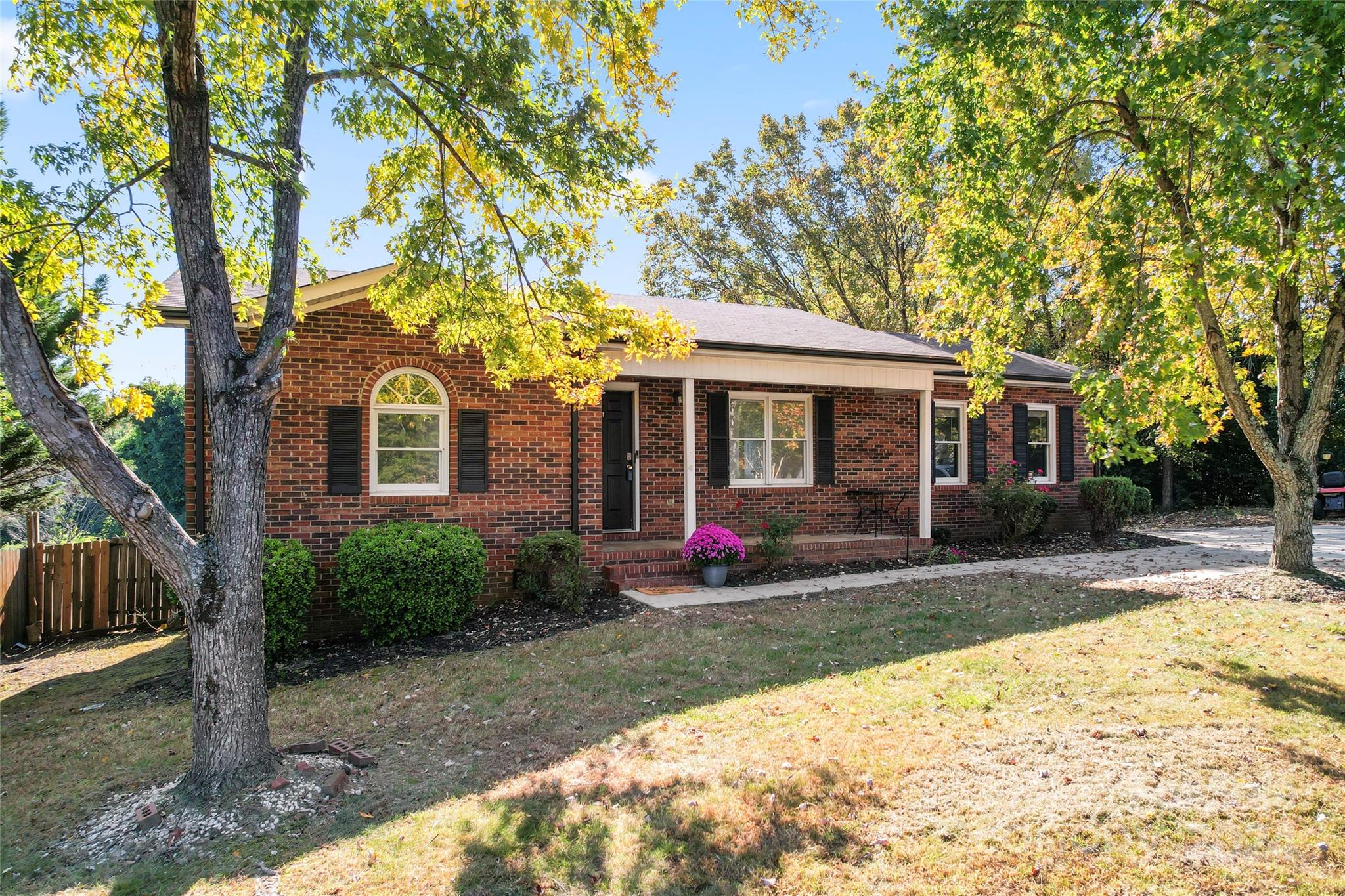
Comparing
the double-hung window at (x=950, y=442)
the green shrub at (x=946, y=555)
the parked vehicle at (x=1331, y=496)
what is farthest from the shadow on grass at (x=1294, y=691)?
the parked vehicle at (x=1331, y=496)

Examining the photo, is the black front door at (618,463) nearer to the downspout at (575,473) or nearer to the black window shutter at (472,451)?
the downspout at (575,473)

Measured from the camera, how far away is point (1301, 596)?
768cm

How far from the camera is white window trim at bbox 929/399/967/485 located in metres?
13.5

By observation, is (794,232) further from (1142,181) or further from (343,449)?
(343,449)

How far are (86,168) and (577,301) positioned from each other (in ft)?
11.5

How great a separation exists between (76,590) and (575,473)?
6.28 meters

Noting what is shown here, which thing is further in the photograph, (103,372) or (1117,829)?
(103,372)

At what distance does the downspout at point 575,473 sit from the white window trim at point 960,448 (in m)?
7.33

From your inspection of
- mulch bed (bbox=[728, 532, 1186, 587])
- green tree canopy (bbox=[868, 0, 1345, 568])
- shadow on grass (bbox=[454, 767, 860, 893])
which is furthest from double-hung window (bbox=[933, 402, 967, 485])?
shadow on grass (bbox=[454, 767, 860, 893])

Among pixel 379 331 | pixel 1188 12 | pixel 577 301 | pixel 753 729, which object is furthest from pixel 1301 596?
pixel 379 331

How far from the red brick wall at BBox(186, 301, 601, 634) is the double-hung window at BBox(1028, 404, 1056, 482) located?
9581mm

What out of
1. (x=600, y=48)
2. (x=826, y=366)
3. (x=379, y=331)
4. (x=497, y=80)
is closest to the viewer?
(x=497, y=80)

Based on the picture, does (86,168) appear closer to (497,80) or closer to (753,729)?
(497,80)

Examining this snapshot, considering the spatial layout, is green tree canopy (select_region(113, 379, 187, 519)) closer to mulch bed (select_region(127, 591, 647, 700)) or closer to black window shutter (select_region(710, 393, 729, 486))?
mulch bed (select_region(127, 591, 647, 700))
